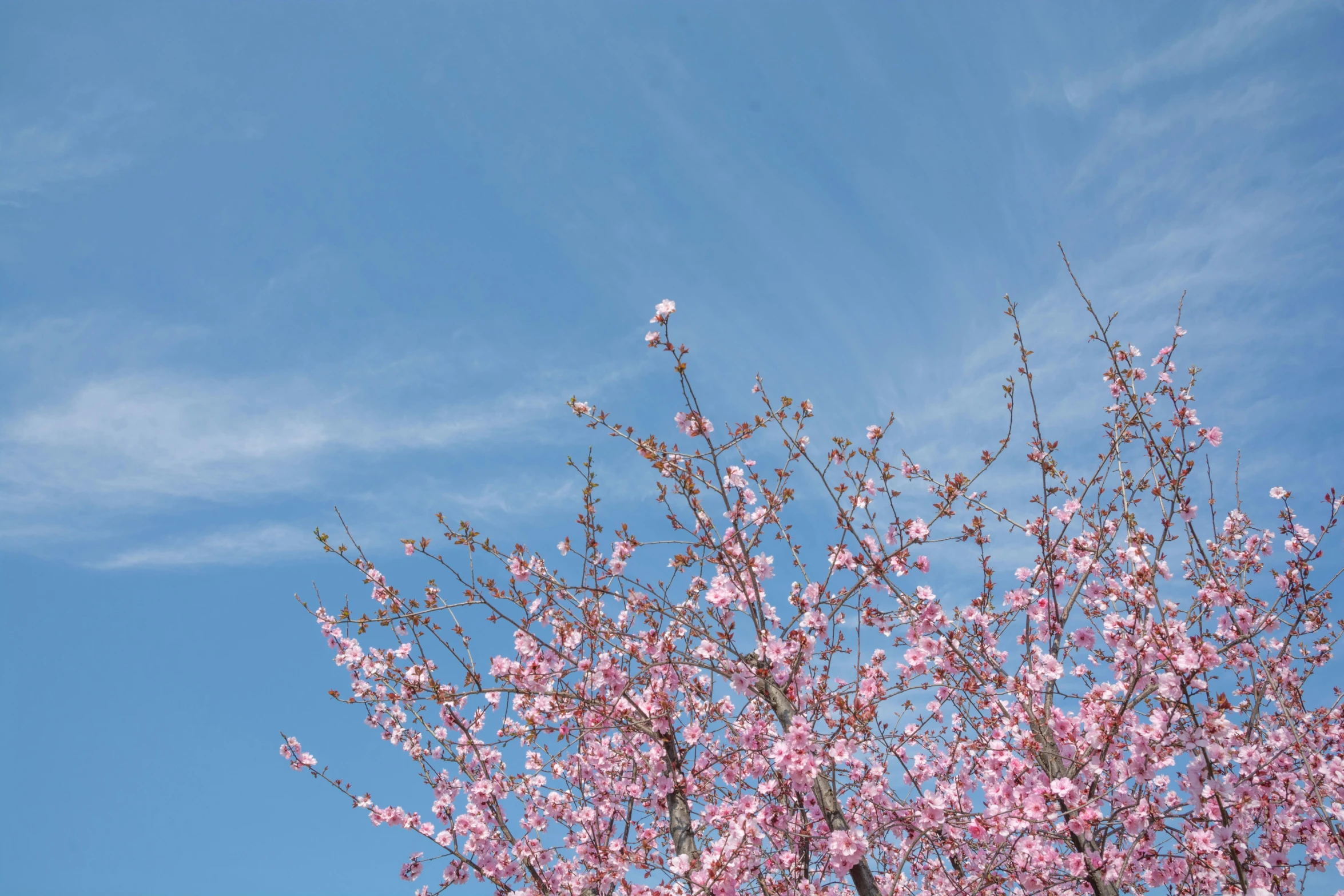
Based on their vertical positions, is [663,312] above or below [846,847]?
above

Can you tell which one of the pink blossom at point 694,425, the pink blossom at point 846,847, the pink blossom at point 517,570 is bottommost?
the pink blossom at point 846,847

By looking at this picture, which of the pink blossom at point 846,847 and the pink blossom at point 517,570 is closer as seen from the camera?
the pink blossom at point 846,847

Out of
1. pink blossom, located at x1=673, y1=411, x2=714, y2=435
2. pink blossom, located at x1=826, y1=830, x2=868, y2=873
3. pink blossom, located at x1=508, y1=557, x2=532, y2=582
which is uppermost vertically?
pink blossom, located at x1=673, y1=411, x2=714, y2=435

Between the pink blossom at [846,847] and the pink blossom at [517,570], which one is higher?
the pink blossom at [517,570]

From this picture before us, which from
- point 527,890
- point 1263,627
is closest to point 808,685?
point 527,890

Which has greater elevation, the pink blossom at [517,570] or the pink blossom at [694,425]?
the pink blossom at [694,425]

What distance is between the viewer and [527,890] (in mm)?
6621

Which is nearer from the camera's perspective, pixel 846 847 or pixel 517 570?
pixel 846 847

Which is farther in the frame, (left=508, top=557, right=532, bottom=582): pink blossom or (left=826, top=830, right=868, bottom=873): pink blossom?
(left=508, top=557, right=532, bottom=582): pink blossom

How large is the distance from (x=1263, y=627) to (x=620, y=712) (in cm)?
521

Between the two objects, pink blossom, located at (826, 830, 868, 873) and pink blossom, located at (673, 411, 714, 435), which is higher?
pink blossom, located at (673, 411, 714, 435)

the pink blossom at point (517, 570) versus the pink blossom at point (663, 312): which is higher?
the pink blossom at point (663, 312)

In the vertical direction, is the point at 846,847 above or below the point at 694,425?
below

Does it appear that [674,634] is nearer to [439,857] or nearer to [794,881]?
[794,881]
